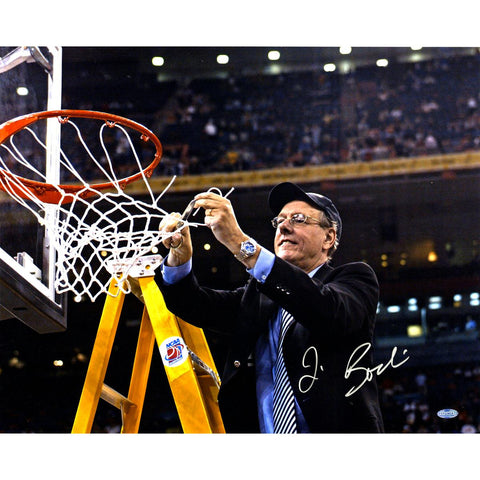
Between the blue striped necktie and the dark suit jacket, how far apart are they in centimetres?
3

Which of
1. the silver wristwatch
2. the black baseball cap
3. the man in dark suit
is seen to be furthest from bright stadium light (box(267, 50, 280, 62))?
the silver wristwatch

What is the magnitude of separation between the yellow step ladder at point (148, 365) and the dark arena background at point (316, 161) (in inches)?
16.9

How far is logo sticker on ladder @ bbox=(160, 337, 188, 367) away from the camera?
319 centimetres

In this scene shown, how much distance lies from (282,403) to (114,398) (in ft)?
2.29

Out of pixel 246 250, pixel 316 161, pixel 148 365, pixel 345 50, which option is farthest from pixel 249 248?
pixel 345 50

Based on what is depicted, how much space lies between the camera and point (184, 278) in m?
3.29

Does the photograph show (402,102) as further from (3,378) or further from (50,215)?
(3,378)

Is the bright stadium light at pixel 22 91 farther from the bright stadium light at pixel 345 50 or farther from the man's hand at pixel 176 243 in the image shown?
the bright stadium light at pixel 345 50

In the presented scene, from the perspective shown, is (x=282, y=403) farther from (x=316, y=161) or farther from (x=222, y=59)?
(x=222, y=59)

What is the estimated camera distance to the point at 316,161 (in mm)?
3936
